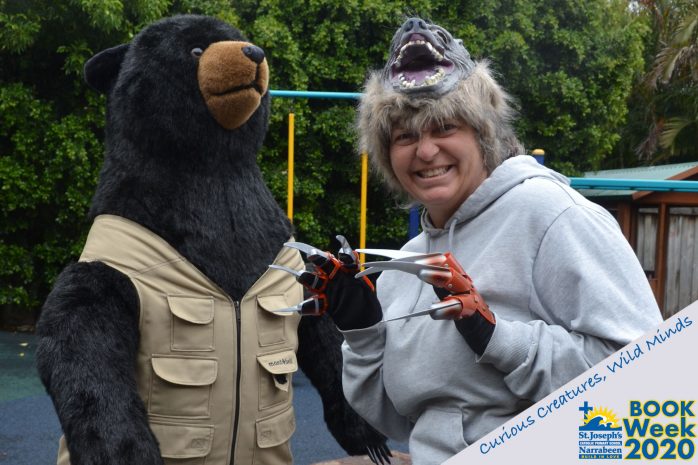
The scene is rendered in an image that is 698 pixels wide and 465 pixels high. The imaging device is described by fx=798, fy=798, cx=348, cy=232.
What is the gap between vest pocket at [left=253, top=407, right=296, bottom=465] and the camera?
2.45m

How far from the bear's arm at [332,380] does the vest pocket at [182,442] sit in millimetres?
603

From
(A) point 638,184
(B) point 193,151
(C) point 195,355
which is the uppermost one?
(B) point 193,151

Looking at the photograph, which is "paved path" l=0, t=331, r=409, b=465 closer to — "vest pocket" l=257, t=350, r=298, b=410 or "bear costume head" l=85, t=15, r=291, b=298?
"vest pocket" l=257, t=350, r=298, b=410

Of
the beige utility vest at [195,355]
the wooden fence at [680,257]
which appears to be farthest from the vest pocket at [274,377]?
the wooden fence at [680,257]

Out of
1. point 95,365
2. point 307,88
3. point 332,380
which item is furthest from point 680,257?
point 95,365

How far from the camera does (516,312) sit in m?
1.43

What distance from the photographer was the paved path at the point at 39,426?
4.46 metres

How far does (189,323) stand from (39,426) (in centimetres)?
309

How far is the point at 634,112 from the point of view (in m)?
14.9

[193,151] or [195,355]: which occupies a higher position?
[193,151]

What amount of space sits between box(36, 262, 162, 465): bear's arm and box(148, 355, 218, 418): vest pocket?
0.07 meters

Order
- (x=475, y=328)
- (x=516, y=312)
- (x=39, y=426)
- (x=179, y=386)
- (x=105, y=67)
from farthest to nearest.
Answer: (x=39, y=426) < (x=105, y=67) < (x=179, y=386) < (x=516, y=312) < (x=475, y=328)

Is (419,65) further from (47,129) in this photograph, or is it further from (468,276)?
(47,129)

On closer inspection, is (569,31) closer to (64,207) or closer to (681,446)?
(64,207)
